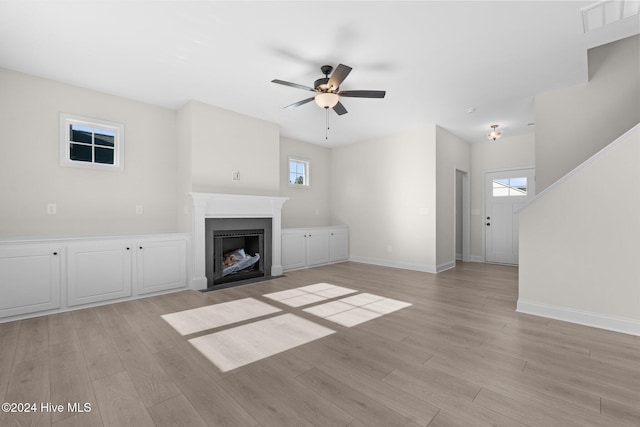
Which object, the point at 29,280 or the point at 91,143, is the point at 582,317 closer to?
the point at 29,280

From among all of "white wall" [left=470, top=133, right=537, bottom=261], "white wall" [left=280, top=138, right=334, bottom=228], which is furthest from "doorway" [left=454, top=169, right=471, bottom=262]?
"white wall" [left=280, top=138, right=334, bottom=228]

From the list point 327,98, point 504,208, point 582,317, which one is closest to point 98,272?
point 327,98

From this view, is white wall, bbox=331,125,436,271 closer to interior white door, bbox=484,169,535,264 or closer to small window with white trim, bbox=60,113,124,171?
interior white door, bbox=484,169,535,264

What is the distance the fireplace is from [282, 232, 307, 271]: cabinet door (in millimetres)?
470

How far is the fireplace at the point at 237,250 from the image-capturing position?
4359 millimetres

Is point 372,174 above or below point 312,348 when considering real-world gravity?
above

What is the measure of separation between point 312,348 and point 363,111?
12.3 ft

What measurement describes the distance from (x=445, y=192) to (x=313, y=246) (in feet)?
9.64

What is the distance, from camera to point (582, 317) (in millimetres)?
2840

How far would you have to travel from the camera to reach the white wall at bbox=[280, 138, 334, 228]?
248 inches

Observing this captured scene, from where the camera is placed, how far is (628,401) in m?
1.65

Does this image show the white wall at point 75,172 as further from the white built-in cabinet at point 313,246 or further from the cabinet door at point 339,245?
the cabinet door at point 339,245

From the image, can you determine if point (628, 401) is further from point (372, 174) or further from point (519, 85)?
point (372, 174)

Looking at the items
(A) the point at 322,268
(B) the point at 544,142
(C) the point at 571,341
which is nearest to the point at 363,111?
(B) the point at 544,142
